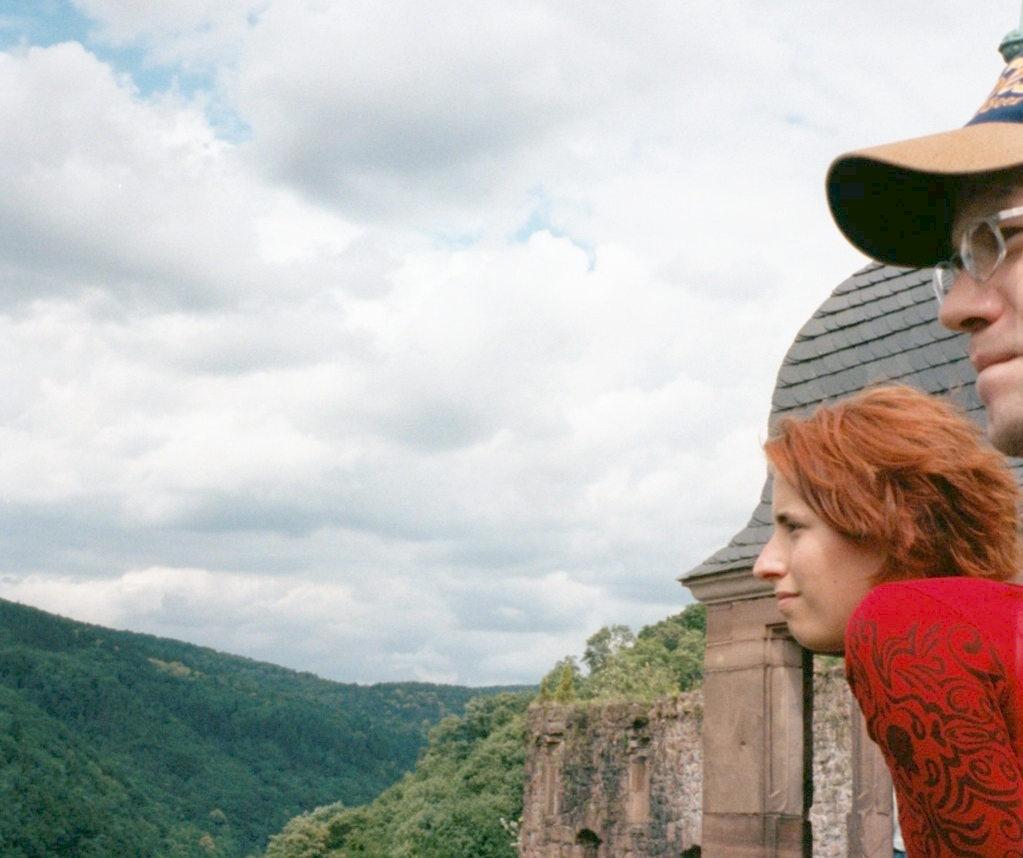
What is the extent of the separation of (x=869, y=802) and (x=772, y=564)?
27.2 ft

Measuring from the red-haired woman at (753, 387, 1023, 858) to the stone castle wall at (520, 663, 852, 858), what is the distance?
522 inches

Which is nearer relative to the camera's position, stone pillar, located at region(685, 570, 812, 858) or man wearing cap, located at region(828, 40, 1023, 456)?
man wearing cap, located at region(828, 40, 1023, 456)

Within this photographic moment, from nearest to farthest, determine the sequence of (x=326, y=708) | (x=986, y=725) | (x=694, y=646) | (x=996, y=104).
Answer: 1. (x=986, y=725)
2. (x=996, y=104)
3. (x=694, y=646)
4. (x=326, y=708)

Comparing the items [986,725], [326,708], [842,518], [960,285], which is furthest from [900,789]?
[326,708]

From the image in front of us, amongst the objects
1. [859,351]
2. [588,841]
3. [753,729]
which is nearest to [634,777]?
[588,841]

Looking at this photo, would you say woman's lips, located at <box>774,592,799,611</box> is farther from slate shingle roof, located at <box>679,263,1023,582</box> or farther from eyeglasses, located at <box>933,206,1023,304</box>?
slate shingle roof, located at <box>679,263,1023,582</box>

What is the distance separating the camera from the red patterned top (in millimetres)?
1131

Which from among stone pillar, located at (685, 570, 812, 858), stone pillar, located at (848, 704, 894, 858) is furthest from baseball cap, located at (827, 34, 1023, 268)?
stone pillar, located at (848, 704, 894, 858)

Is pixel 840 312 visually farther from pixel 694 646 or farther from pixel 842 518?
pixel 694 646

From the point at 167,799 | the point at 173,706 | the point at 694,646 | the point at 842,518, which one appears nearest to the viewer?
the point at 842,518

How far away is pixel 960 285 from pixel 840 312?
464cm

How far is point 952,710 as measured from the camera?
44.9 inches

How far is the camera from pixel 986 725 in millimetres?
1134

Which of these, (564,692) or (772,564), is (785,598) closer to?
(772,564)
